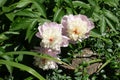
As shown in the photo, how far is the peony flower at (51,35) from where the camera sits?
2.35m

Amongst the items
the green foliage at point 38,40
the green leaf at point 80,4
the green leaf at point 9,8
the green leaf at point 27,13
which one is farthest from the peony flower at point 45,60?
the green leaf at point 80,4

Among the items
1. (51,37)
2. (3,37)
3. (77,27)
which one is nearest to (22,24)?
(3,37)

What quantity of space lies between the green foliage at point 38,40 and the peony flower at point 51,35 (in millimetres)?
94

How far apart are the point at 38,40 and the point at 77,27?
40 centimetres

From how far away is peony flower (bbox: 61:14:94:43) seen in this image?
240 centimetres

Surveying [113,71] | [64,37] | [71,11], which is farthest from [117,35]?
[64,37]

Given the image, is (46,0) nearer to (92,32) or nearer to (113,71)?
(92,32)

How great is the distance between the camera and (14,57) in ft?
8.86

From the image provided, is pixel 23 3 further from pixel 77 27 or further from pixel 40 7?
pixel 77 27

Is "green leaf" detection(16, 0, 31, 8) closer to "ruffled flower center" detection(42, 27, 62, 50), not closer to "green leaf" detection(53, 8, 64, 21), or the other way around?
"green leaf" detection(53, 8, 64, 21)

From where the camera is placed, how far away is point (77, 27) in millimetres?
2408

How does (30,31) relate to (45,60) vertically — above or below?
above

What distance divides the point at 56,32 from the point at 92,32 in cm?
42

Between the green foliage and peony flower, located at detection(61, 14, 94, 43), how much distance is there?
0.17 m
